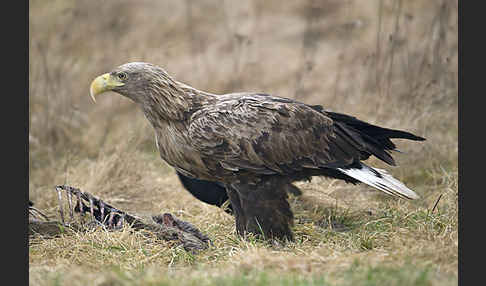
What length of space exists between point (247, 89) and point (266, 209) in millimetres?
6375

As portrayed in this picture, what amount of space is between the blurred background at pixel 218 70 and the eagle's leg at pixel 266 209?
5.99 feet

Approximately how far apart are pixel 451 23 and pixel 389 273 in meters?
8.22

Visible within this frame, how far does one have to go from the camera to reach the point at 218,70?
11.6m

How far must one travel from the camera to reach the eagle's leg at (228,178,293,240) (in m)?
5.20

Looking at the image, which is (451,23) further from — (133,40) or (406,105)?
(133,40)

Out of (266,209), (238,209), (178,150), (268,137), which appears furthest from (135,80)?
(266,209)

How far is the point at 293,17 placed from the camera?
13289mm

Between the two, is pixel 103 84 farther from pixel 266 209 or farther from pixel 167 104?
pixel 266 209

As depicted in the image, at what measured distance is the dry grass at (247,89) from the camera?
421cm

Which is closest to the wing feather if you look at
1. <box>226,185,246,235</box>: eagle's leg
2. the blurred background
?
<box>226,185,246,235</box>: eagle's leg

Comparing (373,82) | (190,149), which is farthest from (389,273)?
(373,82)

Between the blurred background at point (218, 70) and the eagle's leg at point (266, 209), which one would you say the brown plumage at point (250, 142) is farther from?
the blurred background at point (218, 70)

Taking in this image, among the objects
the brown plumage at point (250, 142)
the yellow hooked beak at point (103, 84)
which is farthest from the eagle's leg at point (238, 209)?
the yellow hooked beak at point (103, 84)

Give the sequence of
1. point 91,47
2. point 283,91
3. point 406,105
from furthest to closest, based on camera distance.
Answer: point 91,47
point 283,91
point 406,105
